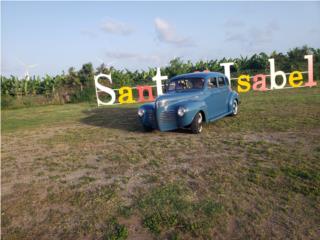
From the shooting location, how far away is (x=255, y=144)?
5.83 metres

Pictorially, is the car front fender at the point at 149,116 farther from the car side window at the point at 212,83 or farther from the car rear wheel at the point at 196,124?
the car side window at the point at 212,83

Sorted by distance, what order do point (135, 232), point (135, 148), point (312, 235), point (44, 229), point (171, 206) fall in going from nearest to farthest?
point (312, 235), point (135, 232), point (44, 229), point (171, 206), point (135, 148)

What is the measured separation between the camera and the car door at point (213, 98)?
26.1ft

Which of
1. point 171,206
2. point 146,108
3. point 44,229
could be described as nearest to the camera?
point 44,229

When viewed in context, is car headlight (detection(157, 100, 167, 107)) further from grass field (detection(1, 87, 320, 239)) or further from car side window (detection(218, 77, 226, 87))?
car side window (detection(218, 77, 226, 87))

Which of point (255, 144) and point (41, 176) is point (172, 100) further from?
point (41, 176)

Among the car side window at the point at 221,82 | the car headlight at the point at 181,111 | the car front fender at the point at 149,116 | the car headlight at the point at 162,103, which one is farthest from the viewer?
the car side window at the point at 221,82

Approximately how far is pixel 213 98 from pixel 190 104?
135cm

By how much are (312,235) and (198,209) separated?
1.21 m

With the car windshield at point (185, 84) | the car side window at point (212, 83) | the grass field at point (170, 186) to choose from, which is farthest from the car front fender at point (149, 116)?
the car side window at point (212, 83)

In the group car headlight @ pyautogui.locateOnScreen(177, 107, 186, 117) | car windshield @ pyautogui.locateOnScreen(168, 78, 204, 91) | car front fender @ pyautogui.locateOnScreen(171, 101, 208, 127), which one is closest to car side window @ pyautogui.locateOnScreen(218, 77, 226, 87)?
car windshield @ pyautogui.locateOnScreen(168, 78, 204, 91)

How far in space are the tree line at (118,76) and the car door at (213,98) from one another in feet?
51.4

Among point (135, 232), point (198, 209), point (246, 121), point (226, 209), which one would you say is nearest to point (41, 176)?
point (135, 232)

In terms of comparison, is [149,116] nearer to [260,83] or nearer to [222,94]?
[222,94]
